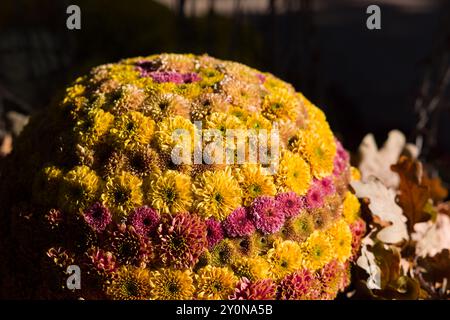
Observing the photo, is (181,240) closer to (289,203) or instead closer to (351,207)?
(289,203)

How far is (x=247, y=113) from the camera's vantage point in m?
2.29

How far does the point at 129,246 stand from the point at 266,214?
0.44 metres

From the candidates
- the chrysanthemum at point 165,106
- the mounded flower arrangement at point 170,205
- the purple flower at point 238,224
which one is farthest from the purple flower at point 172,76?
the purple flower at point 238,224

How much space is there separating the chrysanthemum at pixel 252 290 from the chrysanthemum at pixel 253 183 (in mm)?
249

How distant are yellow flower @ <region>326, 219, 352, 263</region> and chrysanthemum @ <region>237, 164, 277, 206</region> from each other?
11.3 inches

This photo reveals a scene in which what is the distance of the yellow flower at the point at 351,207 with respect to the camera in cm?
241

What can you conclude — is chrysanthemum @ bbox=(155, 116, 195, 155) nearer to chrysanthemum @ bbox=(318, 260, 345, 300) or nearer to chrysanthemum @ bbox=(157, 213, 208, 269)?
chrysanthemum @ bbox=(157, 213, 208, 269)

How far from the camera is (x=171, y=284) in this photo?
2.07m

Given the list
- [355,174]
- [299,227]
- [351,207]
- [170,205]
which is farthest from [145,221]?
[355,174]

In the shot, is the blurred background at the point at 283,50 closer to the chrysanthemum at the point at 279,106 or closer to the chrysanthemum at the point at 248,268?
the chrysanthemum at the point at 279,106

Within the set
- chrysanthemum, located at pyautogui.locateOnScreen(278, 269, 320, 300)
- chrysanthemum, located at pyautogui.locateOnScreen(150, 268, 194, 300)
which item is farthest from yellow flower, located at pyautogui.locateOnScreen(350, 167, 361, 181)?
chrysanthemum, located at pyautogui.locateOnScreen(150, 268, 194, 300)

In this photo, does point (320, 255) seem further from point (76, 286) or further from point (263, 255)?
point (76, 286)
